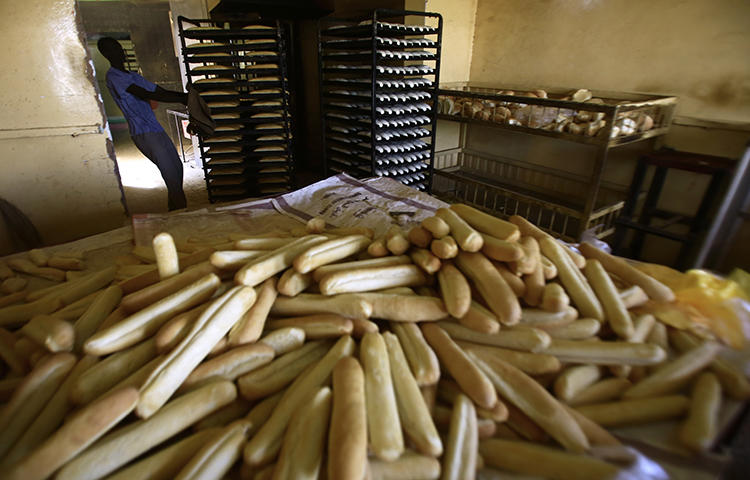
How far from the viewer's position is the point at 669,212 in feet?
10.6

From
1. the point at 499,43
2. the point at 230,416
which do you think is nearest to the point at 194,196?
the point at 499,43

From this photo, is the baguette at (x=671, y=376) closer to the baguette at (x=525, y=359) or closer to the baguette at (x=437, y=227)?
the baguette at (x=525, y=359)

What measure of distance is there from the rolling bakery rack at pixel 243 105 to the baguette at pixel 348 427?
342 centimetres

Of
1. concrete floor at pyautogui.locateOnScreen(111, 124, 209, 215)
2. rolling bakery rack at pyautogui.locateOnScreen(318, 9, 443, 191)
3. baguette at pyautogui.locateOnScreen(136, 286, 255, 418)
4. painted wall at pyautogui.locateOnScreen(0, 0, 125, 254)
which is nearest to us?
baguette at pyautogui.locateOnScreen(136, 286, 255, 418)

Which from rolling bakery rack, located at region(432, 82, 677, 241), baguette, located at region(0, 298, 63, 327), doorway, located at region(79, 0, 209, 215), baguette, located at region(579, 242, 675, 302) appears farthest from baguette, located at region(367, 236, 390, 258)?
doorway, located at region(79, 0, 209, 215)

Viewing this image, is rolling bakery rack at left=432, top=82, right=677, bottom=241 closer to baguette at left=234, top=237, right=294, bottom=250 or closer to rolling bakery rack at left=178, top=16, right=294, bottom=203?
rolling bakery rack at left=178, top=16, right=294, bottom=203

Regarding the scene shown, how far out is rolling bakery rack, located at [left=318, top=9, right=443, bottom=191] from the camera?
10.8 ft

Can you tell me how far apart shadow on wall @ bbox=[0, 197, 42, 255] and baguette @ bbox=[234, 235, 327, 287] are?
111 inches

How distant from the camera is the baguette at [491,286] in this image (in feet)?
2.86

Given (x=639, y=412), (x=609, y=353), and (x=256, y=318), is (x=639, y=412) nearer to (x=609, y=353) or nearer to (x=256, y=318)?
(x=609, y=353)

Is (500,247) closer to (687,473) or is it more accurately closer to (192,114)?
(687,473)

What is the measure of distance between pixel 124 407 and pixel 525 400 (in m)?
0.76

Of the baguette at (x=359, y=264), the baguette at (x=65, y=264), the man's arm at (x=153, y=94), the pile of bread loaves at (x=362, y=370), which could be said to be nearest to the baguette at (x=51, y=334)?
the pile of bread loaves at (x=362, y=370)

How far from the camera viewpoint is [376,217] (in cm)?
231
